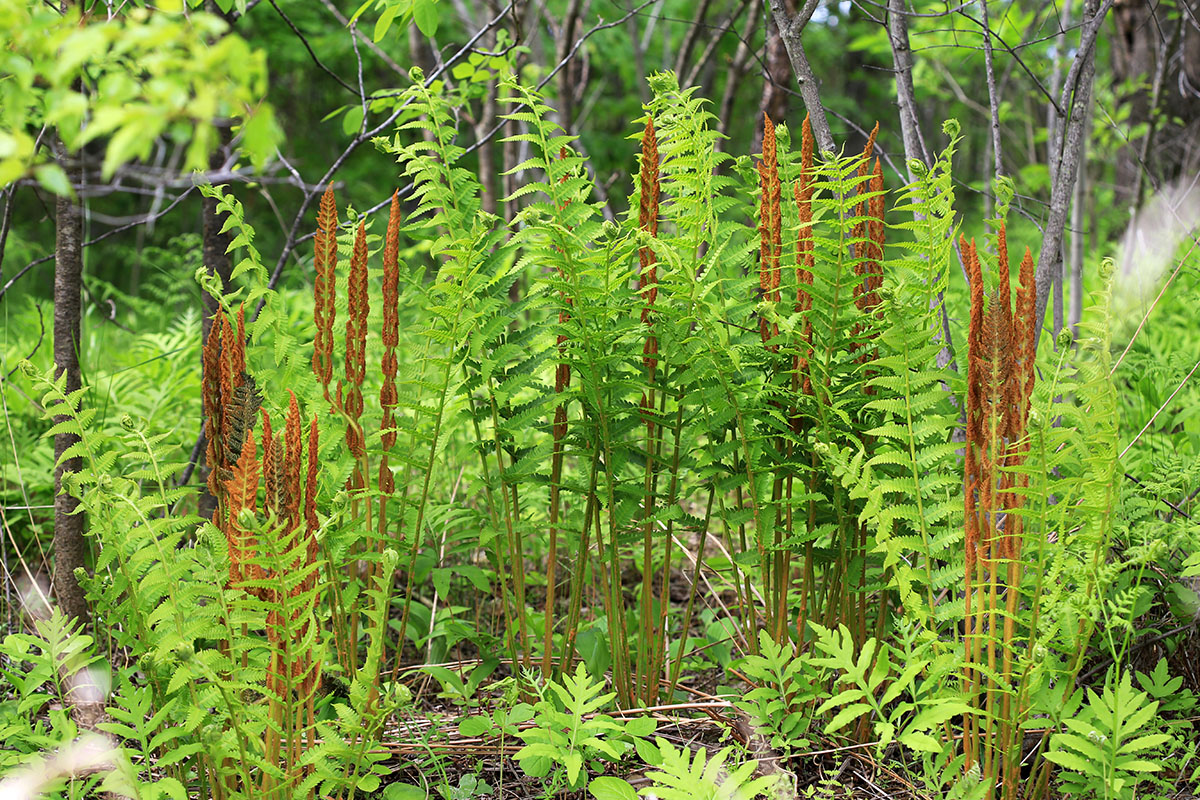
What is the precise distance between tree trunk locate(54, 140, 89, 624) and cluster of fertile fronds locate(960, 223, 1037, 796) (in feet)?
5.91

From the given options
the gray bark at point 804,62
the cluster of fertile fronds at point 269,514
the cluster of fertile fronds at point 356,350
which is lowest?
the cluster of fertile fronds at point 269,514

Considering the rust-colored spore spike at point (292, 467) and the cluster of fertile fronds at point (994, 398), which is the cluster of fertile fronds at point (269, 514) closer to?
the rust-colored spore spike at point (292, 467)

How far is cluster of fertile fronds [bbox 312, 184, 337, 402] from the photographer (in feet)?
5.65

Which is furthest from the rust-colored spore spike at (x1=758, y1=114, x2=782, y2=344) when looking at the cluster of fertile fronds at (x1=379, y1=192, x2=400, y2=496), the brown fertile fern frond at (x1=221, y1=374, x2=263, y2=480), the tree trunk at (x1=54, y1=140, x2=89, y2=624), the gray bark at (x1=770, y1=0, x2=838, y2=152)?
the tree trunk at (x1=54, y1=140, x2=89, y2=624)

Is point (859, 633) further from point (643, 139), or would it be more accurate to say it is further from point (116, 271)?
point (116, 271)

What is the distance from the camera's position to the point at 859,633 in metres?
1.77

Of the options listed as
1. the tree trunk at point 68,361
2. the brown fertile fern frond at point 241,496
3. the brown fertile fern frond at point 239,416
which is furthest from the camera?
the tree trunk at point 68,361

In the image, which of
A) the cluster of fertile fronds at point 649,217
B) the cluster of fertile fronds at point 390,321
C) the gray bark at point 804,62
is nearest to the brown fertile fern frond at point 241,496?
the cluster of fertile fronds at point 390,321

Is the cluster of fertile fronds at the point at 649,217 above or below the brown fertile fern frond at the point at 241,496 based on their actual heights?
above

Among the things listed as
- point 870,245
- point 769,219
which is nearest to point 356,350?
point 769,219

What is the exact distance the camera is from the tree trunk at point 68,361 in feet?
6.41

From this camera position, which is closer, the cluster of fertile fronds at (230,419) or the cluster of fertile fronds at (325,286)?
the cluster of fertile fronds at (230,419)

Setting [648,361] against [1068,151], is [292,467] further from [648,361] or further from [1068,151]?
[1068,151]

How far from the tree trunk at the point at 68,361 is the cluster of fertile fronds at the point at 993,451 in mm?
1802
